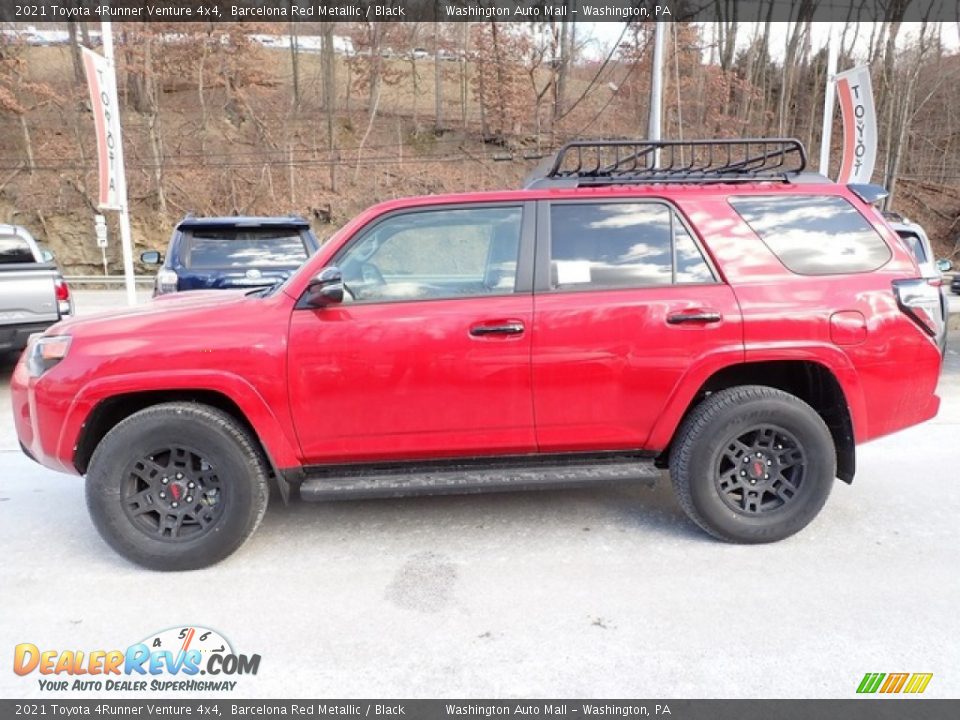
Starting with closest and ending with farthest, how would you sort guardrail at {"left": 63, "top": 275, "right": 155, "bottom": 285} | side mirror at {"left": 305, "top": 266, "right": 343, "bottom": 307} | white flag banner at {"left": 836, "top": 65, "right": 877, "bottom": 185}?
side mirror at {"left": 305, "top": 266, "right": 343, "bottom": 307} → white flag banner at {"left": 836, "top": 65, "right": 877, "bottom": 185} → guardrail at {"left": 63, "top": 275, "right": 155, "bottom": 285}

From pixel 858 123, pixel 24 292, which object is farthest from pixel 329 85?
pixel 24 292

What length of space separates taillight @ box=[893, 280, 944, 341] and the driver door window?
2.02 metres

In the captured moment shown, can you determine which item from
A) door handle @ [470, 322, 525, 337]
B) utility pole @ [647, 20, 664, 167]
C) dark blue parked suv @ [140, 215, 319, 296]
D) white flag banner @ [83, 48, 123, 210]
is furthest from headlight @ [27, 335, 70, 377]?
utility pole @ [647, 20, 664, 167]

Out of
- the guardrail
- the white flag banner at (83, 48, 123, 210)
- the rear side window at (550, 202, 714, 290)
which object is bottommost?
the guardrail

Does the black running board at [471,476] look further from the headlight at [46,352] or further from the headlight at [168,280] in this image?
the headlight at [168,280]

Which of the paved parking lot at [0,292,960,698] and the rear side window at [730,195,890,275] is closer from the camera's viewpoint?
the paved parking lot at [0,292,960,698]

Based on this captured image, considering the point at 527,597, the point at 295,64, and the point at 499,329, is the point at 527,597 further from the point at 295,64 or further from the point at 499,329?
the point at 295,64

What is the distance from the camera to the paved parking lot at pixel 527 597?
242cm

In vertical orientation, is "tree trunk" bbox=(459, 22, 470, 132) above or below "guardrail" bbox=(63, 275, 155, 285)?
above

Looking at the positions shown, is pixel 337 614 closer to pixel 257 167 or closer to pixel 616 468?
pixel 616 468

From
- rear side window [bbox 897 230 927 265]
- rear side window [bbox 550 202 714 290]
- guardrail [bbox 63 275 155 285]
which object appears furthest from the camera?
guardrail [bbox 63 275 155 285]

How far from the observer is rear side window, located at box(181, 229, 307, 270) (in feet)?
21.2

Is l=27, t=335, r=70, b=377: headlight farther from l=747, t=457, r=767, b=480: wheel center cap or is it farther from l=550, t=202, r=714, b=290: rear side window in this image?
l=747, t=457, r=767, b=480: wheel center cap

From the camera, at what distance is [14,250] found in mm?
7055
